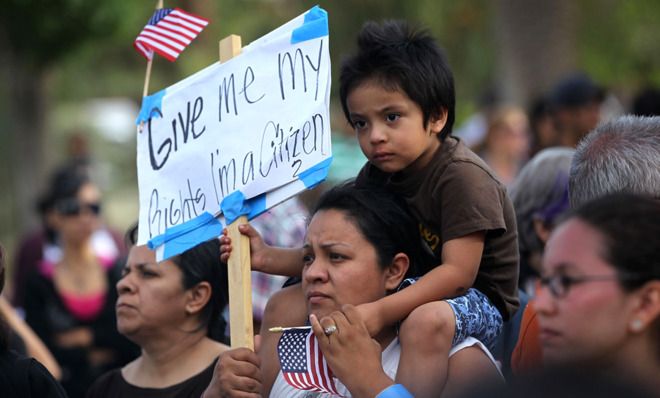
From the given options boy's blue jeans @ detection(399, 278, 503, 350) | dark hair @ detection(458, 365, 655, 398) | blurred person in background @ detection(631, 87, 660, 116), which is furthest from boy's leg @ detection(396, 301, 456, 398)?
blurred person in background @ detection(631, 87, 660, 116)

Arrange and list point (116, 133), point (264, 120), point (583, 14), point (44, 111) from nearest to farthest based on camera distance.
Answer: point (264, 120) < point (44, 111) < point (583, 14) < point (116, 133)

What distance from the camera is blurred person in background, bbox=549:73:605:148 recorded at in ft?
25.0

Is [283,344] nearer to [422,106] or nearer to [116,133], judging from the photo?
[422,106]

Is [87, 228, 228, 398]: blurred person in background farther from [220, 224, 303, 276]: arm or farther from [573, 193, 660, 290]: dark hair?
[573, 193, 660, 290]: dark hair

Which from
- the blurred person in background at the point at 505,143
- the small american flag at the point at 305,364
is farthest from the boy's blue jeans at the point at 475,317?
the blurred person in background at the point at 505,143

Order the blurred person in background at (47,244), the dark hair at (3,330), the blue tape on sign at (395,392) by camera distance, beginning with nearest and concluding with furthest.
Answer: the blue tape on sign at (395,392), the dark hair at (3,330), the blurred person in background at (47,244)

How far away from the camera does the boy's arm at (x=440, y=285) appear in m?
3.32

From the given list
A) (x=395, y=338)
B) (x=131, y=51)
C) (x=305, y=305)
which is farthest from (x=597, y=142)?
(x=131, y=51)

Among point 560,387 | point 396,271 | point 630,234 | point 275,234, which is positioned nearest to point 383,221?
point 396,271

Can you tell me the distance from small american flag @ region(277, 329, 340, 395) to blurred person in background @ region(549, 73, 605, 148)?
14.8ft

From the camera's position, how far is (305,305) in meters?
3.79

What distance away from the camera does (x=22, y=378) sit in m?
3.55

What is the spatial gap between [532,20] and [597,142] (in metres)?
7.76

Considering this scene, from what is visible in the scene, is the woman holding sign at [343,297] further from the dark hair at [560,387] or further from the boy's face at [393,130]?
the dark hair at [560,387]
